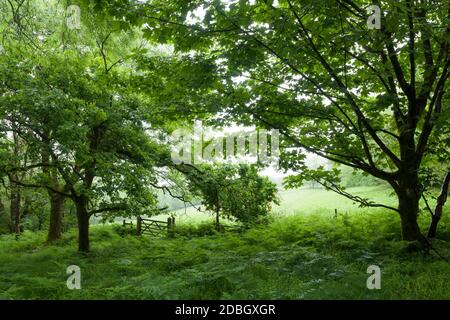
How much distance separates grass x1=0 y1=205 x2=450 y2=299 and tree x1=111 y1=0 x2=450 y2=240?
157 centimetres

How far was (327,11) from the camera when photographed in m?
5.93

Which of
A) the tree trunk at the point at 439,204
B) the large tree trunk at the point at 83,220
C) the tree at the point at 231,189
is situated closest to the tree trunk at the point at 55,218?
the large tree trunk at the point at 83,220

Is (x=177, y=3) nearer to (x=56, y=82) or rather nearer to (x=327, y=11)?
(x=327, y=11)

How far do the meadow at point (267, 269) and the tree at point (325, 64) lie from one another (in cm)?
157

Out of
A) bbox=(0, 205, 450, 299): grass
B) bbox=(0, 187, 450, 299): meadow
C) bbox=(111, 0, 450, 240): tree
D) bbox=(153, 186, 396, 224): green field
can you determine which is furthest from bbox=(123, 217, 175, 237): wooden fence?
bbox=(111, 0, 450, 240): tree

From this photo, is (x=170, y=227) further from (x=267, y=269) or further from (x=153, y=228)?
(x=267, y=269)

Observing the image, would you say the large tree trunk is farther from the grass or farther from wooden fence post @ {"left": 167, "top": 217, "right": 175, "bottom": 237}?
wooden fence post @ {"left": 167, "top": 217, "right": 175, "bottom": 237}

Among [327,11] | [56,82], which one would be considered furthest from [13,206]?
[327,11]

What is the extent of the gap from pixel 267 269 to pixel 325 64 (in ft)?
13.3

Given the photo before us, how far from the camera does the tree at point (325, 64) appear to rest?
5.99 metres

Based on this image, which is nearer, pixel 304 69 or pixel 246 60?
pixel 246 60

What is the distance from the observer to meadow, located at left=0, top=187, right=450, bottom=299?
5922 millimetres

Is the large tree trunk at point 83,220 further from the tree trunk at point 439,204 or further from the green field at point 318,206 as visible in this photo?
the tree trunk at point 439,204
